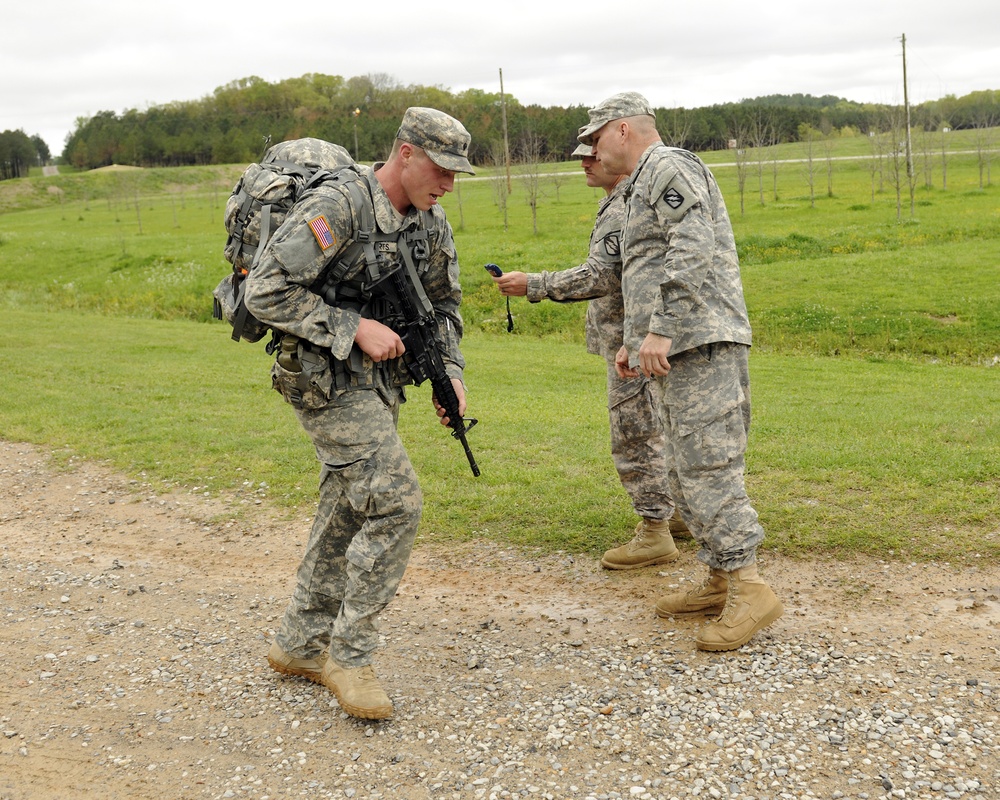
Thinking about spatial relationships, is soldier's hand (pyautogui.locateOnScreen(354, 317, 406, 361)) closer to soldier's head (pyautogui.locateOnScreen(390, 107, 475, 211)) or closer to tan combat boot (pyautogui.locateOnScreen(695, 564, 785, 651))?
soldier's head (pyautogui.locateOnScreen(390, 107, 475, 211))

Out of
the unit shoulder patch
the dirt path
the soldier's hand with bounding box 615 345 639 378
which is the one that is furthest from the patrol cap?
the dirt path

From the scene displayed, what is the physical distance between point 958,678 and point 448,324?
2.92 meters

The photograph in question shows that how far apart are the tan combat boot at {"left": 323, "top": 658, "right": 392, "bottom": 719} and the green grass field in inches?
96.3

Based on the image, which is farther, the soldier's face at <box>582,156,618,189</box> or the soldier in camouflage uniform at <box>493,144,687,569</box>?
the soldier in camouflage uniform at <box>493,144,687,569</box>

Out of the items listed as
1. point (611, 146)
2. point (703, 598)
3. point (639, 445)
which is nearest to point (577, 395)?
point (639, 445)

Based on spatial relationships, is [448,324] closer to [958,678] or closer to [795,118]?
[958,678]

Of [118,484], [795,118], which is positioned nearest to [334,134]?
[795,118]

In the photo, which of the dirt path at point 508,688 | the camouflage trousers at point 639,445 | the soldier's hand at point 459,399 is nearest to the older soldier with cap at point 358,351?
the soldier's hand at point 459,399

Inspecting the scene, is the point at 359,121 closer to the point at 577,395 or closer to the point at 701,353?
the point at 577,395

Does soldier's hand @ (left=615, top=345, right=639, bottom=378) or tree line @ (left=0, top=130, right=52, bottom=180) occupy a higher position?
tree line @ (left=0, top=130, right=52, bottom=180)

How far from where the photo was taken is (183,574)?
6531 millimetres

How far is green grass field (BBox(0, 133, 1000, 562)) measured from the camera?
7047mm

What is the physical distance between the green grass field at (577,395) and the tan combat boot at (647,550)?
1.59ft

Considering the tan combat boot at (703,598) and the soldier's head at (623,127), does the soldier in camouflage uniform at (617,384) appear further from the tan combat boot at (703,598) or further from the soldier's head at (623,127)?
the tan combat boot at (703,598)
